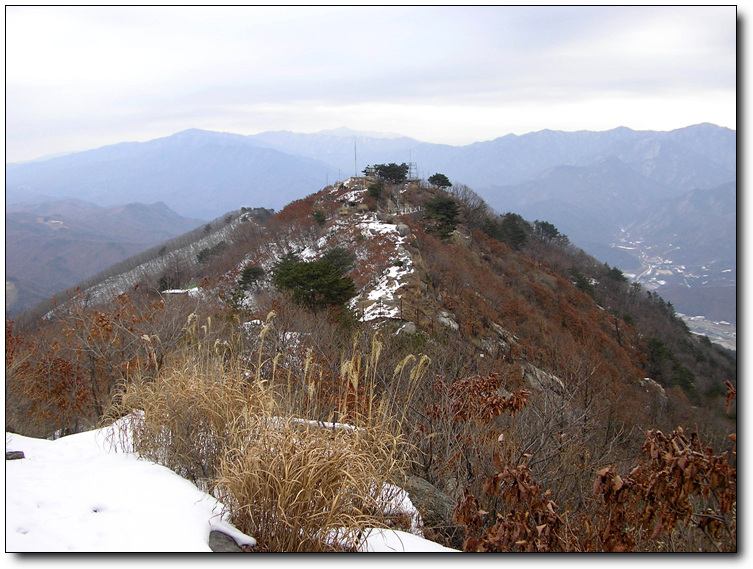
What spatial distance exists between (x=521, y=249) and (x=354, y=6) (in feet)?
136

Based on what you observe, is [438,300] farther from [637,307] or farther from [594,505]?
[637,307]

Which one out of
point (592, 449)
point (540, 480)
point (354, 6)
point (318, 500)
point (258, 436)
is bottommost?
point (592, 449)

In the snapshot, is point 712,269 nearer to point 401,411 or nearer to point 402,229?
point 401,411

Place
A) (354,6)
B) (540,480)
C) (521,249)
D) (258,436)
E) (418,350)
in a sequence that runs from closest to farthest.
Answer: (258,436), (540,480), (354,6), (418,350), (521,249)

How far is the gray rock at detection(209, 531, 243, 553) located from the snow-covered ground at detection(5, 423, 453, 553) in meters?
0.03

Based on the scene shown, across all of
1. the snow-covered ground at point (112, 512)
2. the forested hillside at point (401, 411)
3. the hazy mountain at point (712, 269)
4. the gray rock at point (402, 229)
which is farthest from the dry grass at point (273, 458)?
the gray rock at point (402, 229)

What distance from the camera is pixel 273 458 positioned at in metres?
2.85

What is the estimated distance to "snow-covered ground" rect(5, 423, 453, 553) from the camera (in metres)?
2.84

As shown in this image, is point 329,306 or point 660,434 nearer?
point 660,434

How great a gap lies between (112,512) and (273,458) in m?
1.12

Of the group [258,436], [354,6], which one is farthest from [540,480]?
[354,6]

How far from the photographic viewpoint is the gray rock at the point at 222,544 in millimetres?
2775

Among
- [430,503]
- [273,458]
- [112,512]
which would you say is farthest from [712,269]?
[112,512]

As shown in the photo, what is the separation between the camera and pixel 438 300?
20953 mm
